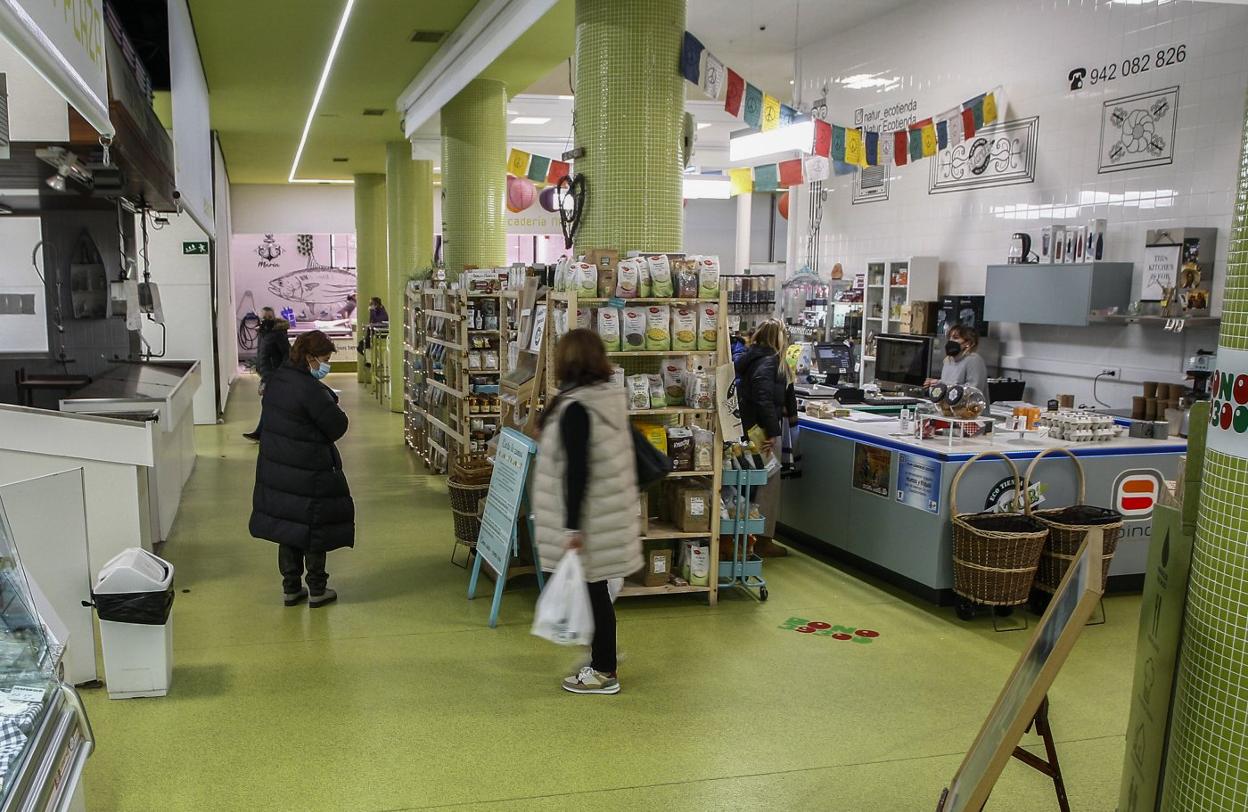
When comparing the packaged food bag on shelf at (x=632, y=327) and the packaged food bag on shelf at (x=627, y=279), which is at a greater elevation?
the packaged food bag on shelf at (x=627, y=279)

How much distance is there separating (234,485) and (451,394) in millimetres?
2281

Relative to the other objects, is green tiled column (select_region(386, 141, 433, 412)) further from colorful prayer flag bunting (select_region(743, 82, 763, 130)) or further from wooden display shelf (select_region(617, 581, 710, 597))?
wooden display shelf (select_region(617, 581, 710, 597))

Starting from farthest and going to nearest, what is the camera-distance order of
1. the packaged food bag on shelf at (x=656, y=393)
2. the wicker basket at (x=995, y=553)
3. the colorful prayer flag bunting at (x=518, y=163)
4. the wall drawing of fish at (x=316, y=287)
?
the wall drawing of fish at (x=316, y=287)
the colorful prayer flag bunting at (x=518, y=163)
the packaged food bag on shelf at (x=656, y=393)
the wicker basket at (x=995, y=553)

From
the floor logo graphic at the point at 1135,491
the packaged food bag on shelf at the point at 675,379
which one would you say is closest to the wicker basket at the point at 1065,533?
the floor logo graphic at the point at 1135,491

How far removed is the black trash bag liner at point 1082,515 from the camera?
551 cm

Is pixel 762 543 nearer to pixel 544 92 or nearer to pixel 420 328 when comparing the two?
pixel 420 328

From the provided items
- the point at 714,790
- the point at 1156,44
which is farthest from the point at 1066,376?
the point at 714,790

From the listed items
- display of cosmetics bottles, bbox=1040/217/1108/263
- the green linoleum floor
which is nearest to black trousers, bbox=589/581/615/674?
the green linoleum floor

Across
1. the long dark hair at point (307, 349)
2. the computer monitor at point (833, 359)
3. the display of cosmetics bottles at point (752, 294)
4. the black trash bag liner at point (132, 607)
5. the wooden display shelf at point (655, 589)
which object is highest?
the display of cosmetics bottles at point (752, 294)

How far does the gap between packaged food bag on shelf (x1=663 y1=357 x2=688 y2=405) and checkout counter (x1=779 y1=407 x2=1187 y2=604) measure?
1.38 meters

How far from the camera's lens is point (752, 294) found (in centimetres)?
967

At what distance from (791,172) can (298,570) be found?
6529 mm

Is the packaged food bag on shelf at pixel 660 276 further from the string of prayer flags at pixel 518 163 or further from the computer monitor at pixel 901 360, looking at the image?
the string of prayer flags at pixel 518 163

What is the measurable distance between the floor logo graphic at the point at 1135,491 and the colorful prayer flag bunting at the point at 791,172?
191 inches
